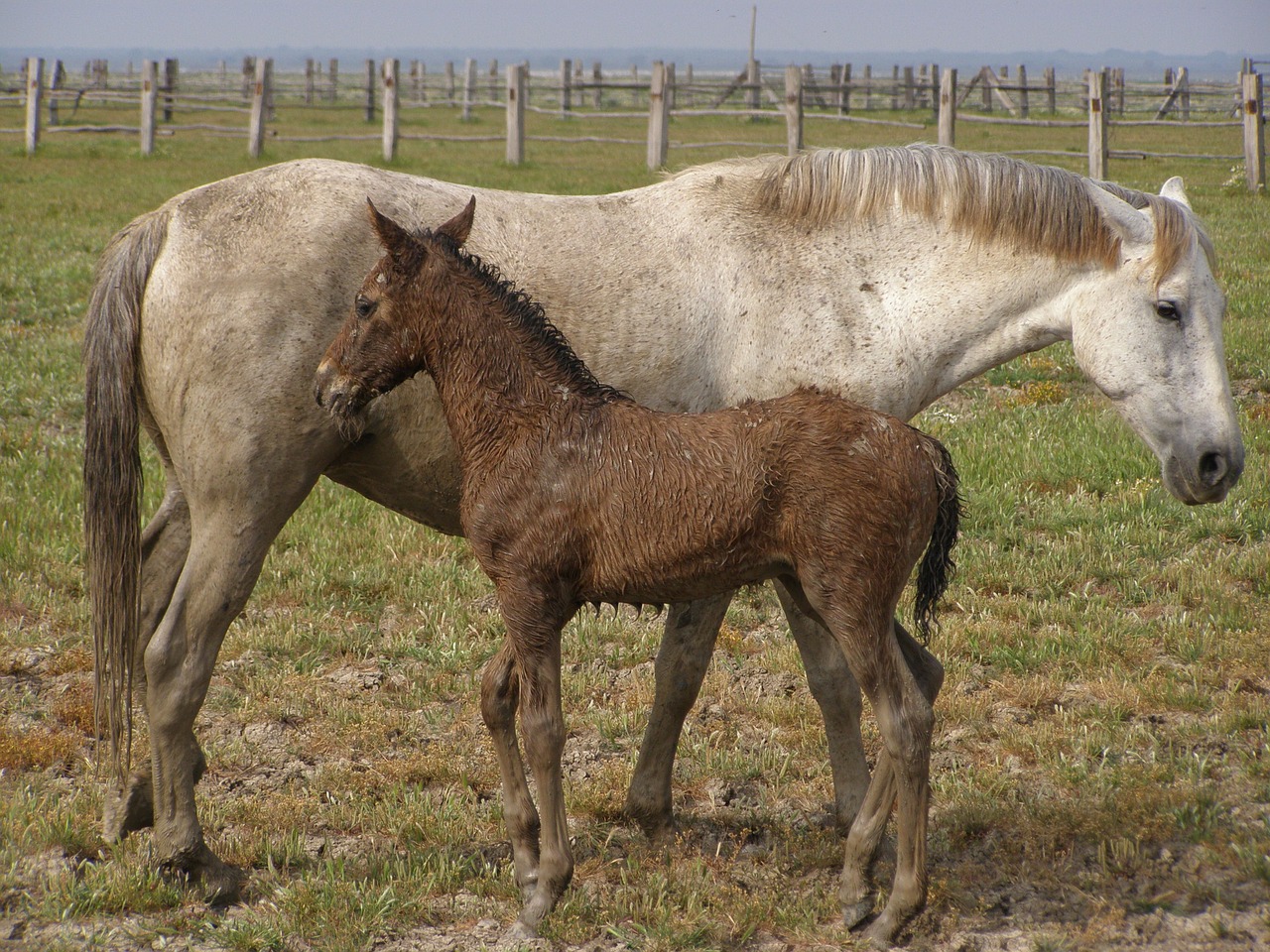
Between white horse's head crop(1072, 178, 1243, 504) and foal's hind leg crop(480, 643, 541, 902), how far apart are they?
214 centimetres

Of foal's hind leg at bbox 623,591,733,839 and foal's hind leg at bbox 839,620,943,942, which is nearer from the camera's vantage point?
foal's hind leg at bbox 839,620,943,942

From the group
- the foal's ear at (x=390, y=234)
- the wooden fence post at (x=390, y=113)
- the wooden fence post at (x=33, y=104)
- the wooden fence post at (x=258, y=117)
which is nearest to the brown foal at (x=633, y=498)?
the foal's ear at (x=390, y=234)

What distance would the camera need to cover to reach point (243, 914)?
342 centimetres

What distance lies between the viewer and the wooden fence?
818 inches

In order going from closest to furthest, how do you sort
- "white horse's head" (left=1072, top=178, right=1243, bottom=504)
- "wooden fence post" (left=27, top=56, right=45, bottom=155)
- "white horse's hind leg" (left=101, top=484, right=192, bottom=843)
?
1. "white horse's head" (left=1072, top=178, right=1243, bottom=504)
2. "white horse's hind leg" (left=101, top=484, right=192, bottom=843)
3. "wooden fence post" (left=27, top=56, right=45, bottom=155)

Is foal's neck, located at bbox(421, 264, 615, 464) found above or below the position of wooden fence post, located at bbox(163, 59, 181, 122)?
below

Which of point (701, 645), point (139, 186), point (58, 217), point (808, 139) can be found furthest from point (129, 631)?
point (808, 139)

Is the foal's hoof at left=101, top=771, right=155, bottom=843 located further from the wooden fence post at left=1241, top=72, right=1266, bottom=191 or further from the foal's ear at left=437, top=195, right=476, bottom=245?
the wooden fence post at left=1241, top=72, right=1266, bottom=191

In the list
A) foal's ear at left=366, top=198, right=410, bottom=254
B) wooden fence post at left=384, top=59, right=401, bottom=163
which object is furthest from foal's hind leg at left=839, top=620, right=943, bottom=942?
wooden fence post at left=384, top=59, right=401, bottom=163

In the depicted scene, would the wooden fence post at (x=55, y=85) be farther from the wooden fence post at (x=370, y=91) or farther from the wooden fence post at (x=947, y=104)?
the wooden fence post at (x=947, y=104)

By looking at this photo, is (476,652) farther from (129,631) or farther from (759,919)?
(759,919)

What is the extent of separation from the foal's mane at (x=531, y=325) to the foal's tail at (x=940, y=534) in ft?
2.89

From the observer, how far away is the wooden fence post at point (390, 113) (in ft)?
77.5

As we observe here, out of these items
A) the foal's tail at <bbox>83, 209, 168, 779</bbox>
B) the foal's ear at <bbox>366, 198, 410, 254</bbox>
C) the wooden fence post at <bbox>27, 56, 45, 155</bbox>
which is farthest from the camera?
the wooden fence post at <bbox>27, 56, 45, 155</bbox>
